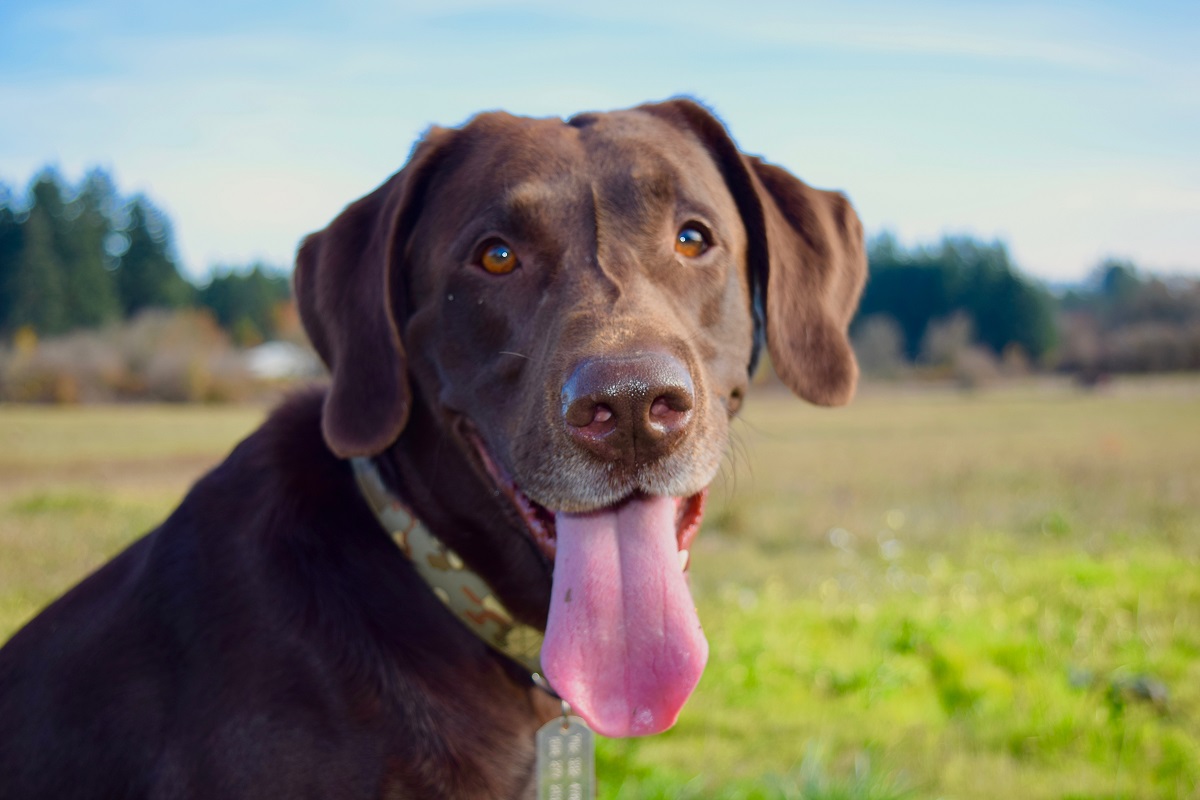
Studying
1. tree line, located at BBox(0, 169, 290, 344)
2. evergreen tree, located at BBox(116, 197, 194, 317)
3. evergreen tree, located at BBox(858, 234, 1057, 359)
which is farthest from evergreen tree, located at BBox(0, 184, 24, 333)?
evergreen tree, located at BBox(858, 234, 1057, 359)

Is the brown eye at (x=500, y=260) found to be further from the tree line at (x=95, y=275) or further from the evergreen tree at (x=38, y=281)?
the evergreen tree at (x=38, y=281)

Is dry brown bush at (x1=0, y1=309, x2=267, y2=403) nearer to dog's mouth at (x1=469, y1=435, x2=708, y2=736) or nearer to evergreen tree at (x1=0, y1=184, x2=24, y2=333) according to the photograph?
evergreen tree at (x1=0, y1=184, x2=24, y2=333)

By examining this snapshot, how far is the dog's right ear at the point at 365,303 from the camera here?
2.37 metres

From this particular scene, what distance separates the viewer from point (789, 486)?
11906mm

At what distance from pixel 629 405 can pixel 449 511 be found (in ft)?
2.41

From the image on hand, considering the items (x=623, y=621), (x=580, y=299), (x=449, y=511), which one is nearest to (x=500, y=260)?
(x=580, y=299)

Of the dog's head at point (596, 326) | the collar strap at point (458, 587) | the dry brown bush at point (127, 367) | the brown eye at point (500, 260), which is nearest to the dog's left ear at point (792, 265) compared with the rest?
the dog's head at point (596, 326)

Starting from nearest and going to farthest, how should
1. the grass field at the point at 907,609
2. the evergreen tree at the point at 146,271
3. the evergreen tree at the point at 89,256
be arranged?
the grass field at the point at 907,609 < the evergreen tree at the point at 89,256 < the evergreen tree at the point at 146,271

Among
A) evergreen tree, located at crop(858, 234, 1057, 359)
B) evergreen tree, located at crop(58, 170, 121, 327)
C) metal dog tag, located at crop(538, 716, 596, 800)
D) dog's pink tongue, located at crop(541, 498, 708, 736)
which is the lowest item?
evergreen tree, located at crop(858, 234, 1057, 359)

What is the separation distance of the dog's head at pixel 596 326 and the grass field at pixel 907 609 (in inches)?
17.6

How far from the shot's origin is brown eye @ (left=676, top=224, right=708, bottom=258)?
2578 millimetres

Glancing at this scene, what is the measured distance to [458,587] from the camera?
7.45 ft

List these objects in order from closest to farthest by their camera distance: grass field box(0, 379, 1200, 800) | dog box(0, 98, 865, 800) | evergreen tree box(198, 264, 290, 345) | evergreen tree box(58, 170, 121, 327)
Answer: dog box(0, 98, 865, 800)
grass field box(0, 379, 1200, 800)
evergreen tree box(58, 170, 121, 327)
evergreen tree box(198, 264, 290, 345)

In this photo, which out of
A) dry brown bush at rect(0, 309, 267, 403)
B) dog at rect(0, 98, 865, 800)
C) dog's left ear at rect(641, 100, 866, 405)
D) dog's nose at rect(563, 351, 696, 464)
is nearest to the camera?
dog's nose at rect(563, 351, 696, 464)
